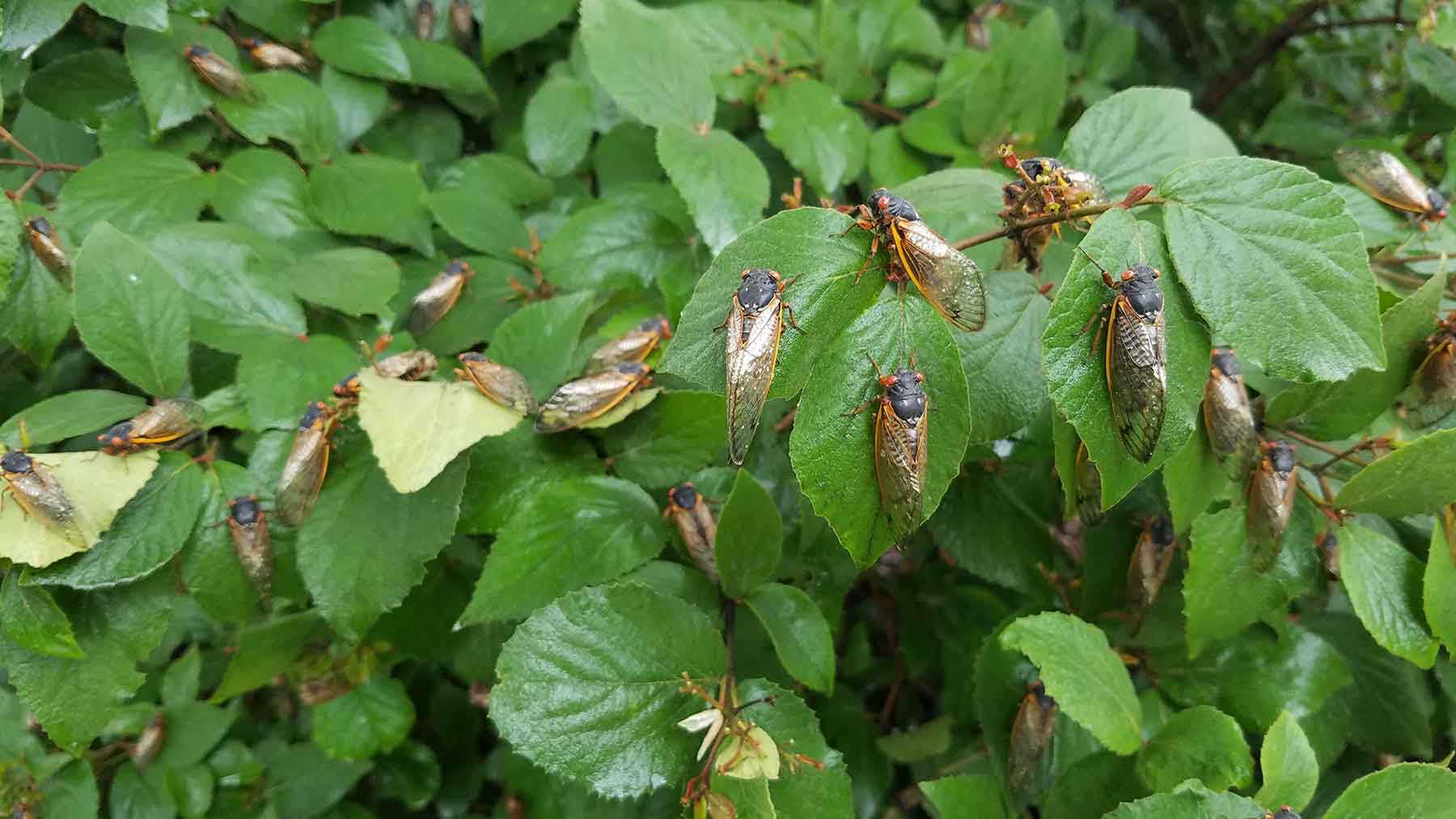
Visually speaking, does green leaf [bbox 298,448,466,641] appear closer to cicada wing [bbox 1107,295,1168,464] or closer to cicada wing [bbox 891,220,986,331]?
cicada wing [bbox 891,220,986,331]

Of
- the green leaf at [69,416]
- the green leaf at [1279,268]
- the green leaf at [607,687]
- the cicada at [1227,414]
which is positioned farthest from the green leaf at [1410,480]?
the green leaf at [69,416]

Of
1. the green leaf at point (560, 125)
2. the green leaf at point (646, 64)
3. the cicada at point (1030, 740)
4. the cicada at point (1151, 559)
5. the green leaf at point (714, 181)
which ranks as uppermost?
the green leaf at point (646, 64)

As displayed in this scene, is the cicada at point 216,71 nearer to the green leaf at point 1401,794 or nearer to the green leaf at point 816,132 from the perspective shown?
the green leaf at point 816,132

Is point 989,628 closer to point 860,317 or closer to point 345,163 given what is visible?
point 860,317

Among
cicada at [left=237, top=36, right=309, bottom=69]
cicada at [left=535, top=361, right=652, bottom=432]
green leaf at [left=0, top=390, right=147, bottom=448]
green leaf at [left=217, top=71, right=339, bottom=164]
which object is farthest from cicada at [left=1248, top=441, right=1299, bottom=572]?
cicada at [left=237, top=36, right=309, bottom=69]

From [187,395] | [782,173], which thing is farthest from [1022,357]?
[187,395]

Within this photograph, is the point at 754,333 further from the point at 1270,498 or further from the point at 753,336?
the point at 1270,498
